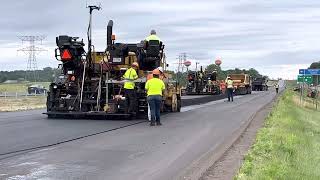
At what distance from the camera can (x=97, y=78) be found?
2036cm

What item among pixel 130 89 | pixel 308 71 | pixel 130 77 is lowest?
pixel 130 89

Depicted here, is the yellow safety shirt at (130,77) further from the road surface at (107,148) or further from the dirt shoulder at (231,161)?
the dirt shoulder at (231,161)

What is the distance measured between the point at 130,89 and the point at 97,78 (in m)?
1.66

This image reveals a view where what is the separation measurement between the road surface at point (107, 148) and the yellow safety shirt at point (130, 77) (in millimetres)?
1472

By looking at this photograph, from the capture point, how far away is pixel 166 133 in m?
15.2

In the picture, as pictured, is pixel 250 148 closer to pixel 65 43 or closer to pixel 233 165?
pixel 233 165

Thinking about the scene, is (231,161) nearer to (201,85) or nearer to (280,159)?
(280,159)

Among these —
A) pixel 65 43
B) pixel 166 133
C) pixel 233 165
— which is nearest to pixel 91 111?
pixel 65 43

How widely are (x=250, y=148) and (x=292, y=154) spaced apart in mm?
947

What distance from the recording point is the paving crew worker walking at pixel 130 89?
19.2 meters

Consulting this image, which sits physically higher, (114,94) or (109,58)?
(109,58)

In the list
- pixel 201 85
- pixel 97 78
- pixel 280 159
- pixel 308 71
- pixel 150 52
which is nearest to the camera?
pixel 280 159

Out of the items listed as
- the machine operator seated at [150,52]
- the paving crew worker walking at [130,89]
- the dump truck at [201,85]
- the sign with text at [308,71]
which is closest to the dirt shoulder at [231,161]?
the paving crew worker walking at [130,89]

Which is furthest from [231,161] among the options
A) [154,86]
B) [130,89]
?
[130,89]
